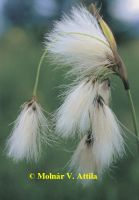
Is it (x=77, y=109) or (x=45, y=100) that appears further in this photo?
(x=45, y=100)

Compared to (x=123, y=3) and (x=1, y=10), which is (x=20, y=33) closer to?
(x=1, y=10)

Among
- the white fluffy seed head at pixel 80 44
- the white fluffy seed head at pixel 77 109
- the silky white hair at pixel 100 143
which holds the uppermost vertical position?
the white fluffy seed head at pixel 80 44

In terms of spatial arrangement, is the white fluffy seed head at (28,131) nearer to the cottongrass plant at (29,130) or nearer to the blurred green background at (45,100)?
the cottongrass plant at (29,130)

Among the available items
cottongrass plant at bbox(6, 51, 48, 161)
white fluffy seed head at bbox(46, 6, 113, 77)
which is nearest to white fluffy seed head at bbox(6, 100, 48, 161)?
cottongrass plant at bbox(6, 51, 48, 161)

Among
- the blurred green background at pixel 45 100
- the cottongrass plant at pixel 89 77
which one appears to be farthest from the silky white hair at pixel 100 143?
the blurred green background at pixel 45 100

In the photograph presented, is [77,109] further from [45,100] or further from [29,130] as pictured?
[45,100]

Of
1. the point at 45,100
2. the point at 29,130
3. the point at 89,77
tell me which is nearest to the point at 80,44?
the point at 89,77
